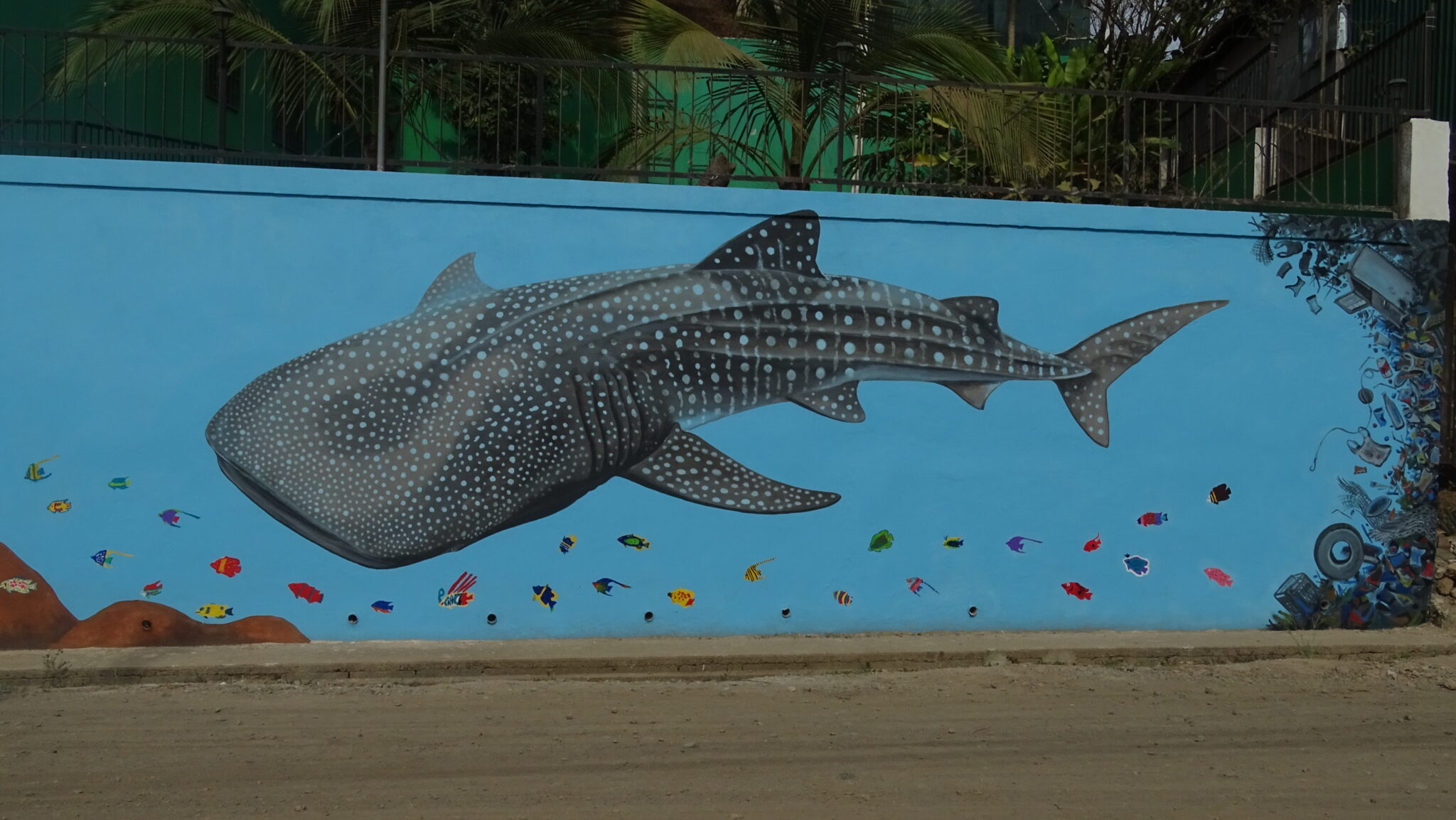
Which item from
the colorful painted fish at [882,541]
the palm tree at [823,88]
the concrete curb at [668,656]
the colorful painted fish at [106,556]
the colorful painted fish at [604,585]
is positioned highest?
the palm tree at [823,88]

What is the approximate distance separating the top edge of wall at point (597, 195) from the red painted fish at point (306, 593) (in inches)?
88.2

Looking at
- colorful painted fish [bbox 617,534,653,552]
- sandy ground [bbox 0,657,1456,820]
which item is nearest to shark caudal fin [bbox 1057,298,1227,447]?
sandy ground [bbox 0,657,1456,820]

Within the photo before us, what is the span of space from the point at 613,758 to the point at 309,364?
10.2ft

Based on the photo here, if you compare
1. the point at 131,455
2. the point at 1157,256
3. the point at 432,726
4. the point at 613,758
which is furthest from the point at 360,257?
the point at 1157,256

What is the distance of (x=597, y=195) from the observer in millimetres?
7098

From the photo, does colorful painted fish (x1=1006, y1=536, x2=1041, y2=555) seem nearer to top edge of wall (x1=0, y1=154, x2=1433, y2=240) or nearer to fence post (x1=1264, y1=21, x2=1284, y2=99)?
top edge of wall (x1=0, y1=154, x2=1433, y2=240)

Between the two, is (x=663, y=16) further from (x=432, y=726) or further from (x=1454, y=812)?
(x=1454, y=812)

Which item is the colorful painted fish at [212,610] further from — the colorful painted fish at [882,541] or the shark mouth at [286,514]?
the colorful painted fish at [882,541]

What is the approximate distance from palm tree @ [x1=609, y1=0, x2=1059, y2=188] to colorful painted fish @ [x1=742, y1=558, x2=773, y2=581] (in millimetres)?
2368

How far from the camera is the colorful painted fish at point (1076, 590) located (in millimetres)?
7492

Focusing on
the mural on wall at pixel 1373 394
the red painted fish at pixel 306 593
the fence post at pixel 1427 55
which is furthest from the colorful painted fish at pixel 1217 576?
the red painted fish at pixel 306 593

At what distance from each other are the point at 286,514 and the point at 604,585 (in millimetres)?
1862

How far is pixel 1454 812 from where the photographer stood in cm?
460

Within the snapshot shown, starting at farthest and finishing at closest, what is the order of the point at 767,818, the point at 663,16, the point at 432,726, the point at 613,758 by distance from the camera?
the point at 663,16
the point at 432,726
the point at 613,758
the point at 767,818
